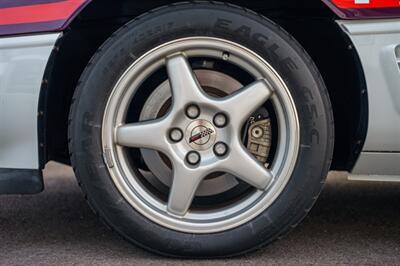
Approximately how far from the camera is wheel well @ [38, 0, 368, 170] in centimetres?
245

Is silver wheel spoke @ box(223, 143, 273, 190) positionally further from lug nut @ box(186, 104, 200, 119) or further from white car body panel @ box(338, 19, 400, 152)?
white car body panel @ box(338, 19, 400, 152)

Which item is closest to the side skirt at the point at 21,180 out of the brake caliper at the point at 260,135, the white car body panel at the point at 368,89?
the white car body panel at the point at 368,89

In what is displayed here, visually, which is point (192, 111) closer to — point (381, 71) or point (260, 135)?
point (260, 135)

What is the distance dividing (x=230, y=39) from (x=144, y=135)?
0.49 meters

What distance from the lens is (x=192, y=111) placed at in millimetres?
2424

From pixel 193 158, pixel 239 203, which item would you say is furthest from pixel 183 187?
pixel 239 203

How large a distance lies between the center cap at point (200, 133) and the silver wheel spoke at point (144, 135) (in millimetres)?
96

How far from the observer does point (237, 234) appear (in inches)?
95.3

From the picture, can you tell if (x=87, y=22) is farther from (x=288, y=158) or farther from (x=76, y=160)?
(x=288, y=158)

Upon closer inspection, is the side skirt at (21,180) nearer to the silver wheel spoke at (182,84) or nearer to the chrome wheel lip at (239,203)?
the chrome wheel lip at (239,203)

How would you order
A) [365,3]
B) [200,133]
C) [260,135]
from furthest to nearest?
[260,135] < [200,133] < [365,3]

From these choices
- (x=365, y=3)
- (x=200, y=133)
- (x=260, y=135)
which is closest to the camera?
(x=365, y=3)

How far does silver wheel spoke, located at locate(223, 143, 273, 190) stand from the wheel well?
38 cm

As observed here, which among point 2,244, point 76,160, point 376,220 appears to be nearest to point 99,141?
point 76,160
